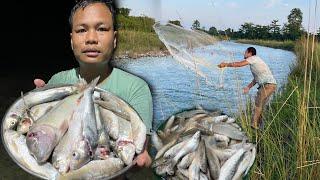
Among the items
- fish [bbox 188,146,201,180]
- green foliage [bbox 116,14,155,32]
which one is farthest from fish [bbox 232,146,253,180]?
green foliage [bbox 116,14,155,32]

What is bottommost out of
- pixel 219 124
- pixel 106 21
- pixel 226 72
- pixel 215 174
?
pixel 215 174

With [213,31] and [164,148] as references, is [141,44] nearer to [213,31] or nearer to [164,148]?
[213,31]

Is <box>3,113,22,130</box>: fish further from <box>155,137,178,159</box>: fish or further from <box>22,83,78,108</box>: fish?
<box>155,137,178,159</box>: fish

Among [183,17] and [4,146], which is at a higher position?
[183,17]

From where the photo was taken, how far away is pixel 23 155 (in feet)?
15.2

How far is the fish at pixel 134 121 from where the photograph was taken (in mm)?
4668

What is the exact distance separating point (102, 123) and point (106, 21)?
65 centimetres

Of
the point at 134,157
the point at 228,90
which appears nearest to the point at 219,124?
the point at 228,90

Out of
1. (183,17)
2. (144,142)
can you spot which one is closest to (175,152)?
(144,142)

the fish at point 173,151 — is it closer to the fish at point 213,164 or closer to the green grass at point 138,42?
the fish at point 213,164

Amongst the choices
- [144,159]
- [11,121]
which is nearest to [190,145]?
[144,159]

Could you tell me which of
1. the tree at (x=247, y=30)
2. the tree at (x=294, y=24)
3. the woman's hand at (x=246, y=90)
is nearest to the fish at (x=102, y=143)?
the woman's hand at (x=246, y=90)

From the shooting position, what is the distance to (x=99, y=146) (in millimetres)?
4617

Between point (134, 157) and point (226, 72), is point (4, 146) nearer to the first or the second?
point (134, 157)
